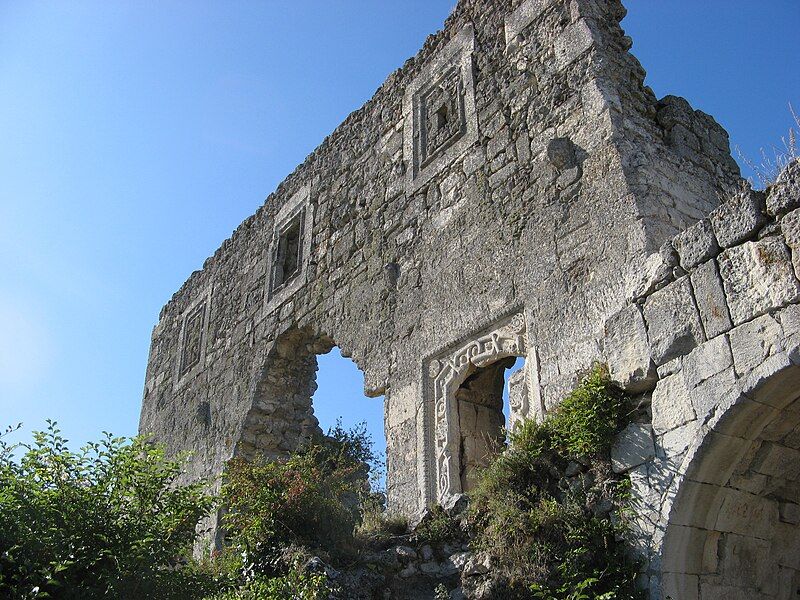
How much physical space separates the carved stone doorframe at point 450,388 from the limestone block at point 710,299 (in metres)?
1.75

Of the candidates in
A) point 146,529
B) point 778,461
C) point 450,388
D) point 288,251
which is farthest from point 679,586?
point 288,251

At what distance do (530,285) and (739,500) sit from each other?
2253 millimetres

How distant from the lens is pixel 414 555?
5.20 meters

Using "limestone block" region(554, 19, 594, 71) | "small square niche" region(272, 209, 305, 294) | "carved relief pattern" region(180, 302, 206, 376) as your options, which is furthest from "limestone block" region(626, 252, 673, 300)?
"carved relief pattern" region(180, 302, 206, 376)

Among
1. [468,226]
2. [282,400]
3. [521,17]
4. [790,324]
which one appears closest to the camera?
[790,324]

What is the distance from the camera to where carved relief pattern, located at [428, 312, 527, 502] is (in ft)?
19.8

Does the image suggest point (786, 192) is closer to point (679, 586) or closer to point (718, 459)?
point (718, 459)

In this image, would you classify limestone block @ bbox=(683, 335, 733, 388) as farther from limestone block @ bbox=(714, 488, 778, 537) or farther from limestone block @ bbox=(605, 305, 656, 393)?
limestone block @ bbox=(714, 488, 778, 537)

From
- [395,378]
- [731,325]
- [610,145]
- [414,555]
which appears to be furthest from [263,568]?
[610,145]

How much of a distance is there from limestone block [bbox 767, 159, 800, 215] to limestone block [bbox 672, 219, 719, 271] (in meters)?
0.35

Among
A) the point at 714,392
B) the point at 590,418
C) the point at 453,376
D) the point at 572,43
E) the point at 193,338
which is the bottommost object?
the point at 714,392

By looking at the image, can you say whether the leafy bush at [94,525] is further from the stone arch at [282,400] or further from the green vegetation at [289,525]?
the stone arch at [282,400]

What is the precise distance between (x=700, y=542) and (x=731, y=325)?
45.1 inches

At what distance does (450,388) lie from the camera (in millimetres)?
6414
